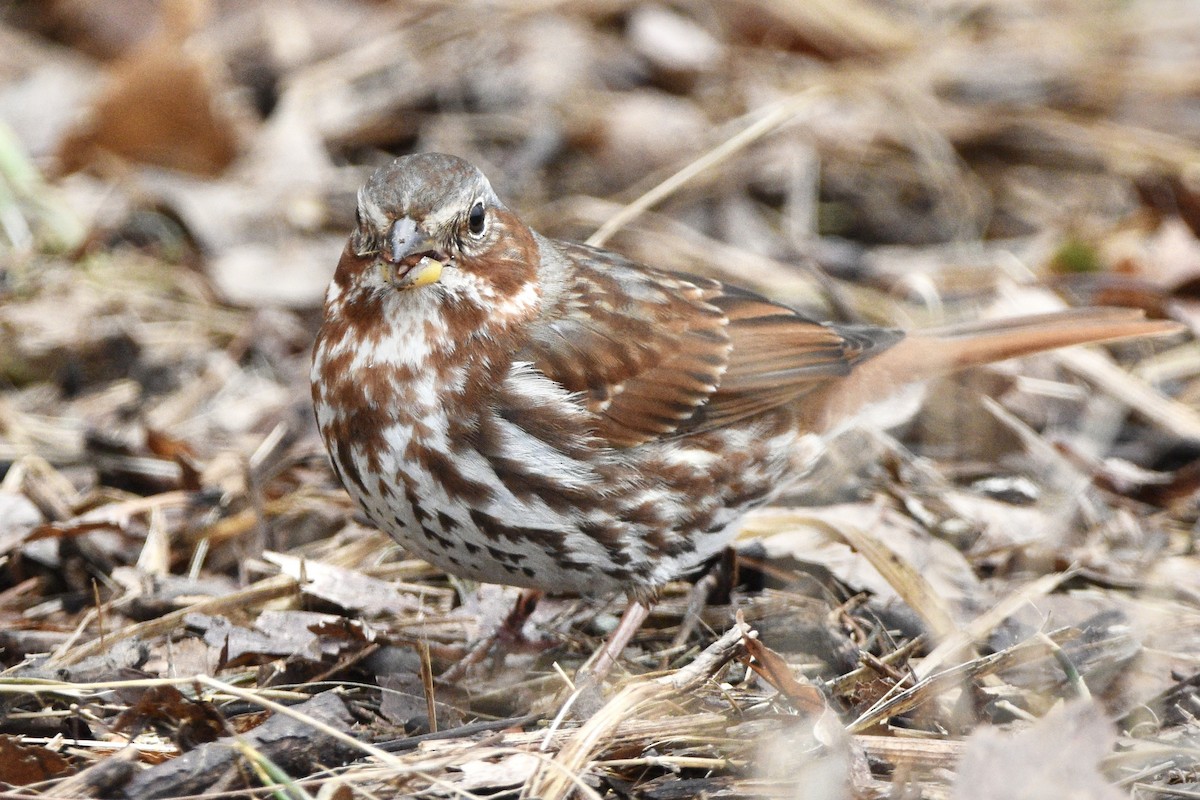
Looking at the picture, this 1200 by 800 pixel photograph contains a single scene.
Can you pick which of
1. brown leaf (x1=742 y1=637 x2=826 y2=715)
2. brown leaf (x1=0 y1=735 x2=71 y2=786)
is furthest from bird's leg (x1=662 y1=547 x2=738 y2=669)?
brown leaf (x1=0 y1=735 x2=71 y2=786)

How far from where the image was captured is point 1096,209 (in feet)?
21.6

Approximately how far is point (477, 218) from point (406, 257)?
0.27 metres

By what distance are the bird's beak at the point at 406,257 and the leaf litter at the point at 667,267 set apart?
980mm

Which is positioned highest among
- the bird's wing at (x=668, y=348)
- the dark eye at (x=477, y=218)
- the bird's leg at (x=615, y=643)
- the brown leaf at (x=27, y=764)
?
the dark eye at (x=477, y=218)

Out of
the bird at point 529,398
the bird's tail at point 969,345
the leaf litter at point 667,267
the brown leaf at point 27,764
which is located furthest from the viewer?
the bird's tail at point 969,345

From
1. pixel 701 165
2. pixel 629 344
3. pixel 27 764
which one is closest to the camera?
pixel 27 764

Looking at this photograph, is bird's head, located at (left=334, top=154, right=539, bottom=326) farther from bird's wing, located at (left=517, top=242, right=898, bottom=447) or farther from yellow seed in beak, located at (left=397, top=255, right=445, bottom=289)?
bird's wing, located at (left=517, top=242, right=898, bottom=447)

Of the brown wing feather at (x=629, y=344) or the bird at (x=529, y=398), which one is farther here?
the brown wing feather at (x=629, y=344)

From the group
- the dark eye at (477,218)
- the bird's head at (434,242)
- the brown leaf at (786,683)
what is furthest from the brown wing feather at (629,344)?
the brown leaf at (786,683)

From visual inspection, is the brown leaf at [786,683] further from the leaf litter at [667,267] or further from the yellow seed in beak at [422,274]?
the yellow seed in beak at [422,274]

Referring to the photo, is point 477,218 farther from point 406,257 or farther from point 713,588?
point 713,588

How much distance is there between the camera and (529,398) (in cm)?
357

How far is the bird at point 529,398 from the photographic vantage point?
3.46 meters

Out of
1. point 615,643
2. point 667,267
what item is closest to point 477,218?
point 615,643
